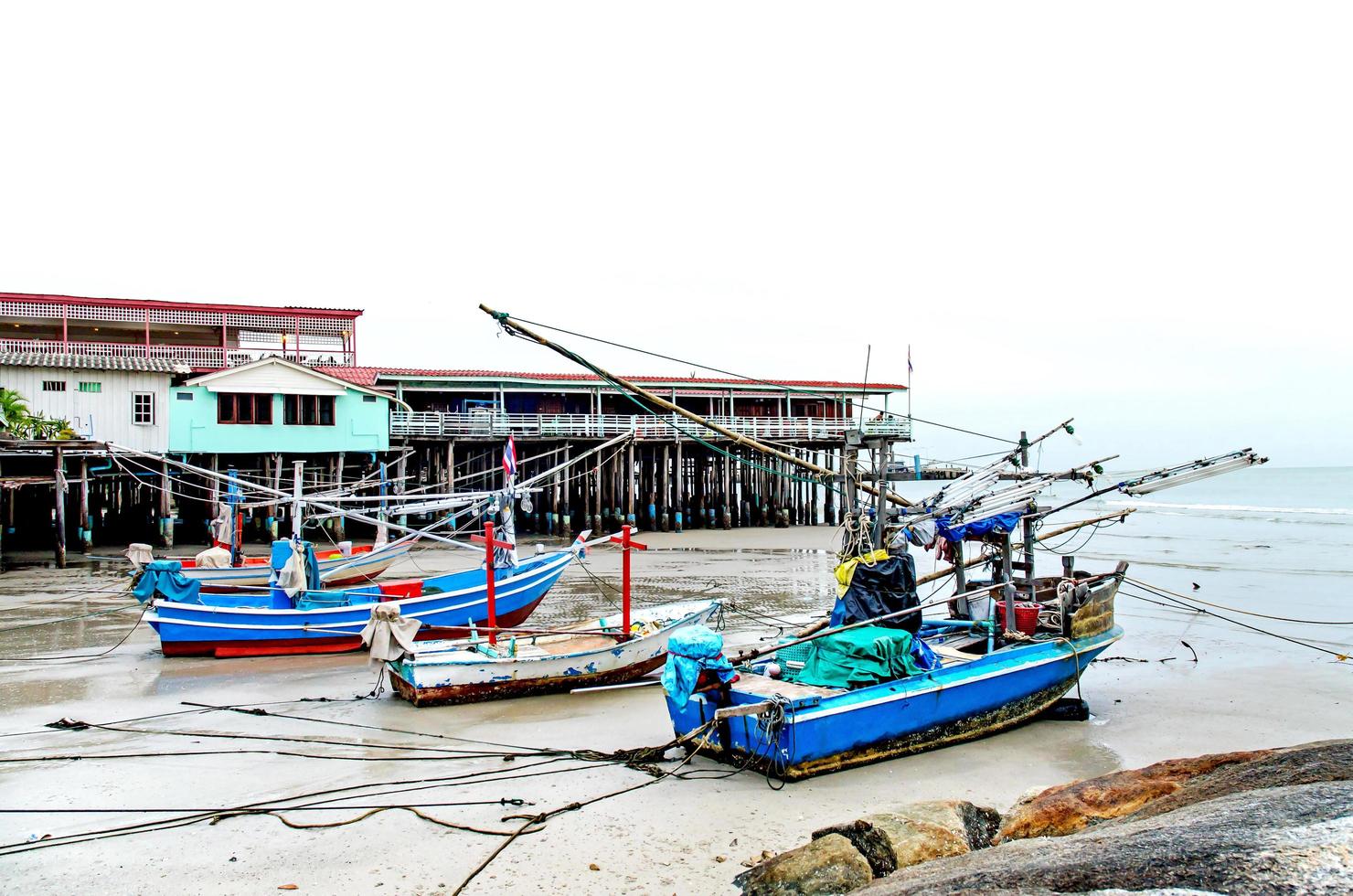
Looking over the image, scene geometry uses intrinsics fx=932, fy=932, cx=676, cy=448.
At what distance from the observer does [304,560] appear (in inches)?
641

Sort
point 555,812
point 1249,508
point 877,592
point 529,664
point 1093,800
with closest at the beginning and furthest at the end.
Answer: point 1093,800
point 555,812
point 877,592
point 529,664
point 1249,508

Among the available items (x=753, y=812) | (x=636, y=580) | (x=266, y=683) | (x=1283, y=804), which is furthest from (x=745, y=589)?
(x=1283, y=804)

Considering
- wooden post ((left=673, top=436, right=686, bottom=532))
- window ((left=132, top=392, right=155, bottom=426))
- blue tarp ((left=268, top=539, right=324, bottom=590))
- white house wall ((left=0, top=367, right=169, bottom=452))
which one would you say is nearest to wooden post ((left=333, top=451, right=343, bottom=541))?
white house wall ((left=0, top=367, right=169, bottom=452))

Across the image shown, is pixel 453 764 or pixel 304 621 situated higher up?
pixel 304 621

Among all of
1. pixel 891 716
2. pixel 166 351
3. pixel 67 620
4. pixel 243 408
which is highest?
pixel 166 351

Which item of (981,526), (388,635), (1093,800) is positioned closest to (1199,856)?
(1093,800)

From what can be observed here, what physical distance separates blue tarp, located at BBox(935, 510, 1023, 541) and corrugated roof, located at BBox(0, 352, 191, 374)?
2641 cm

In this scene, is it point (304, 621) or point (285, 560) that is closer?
point (304, 621)

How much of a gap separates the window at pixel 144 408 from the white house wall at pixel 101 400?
82 millimetres

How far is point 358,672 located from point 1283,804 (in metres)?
12.2

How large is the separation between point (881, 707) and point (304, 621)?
32.7 feet

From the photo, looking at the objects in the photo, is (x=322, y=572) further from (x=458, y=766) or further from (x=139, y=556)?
(x=458, y=766)

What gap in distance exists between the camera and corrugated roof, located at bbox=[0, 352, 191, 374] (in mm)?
28297

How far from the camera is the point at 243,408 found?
100 feet
